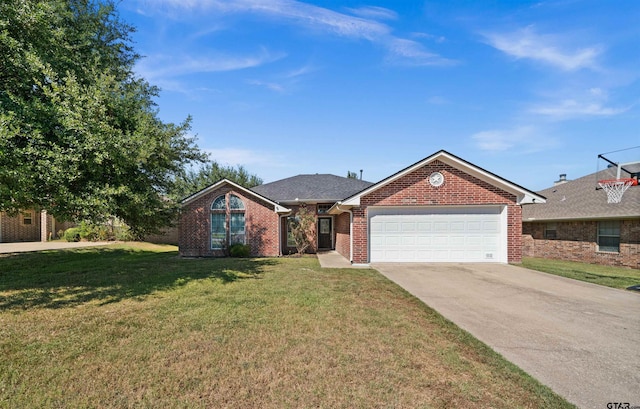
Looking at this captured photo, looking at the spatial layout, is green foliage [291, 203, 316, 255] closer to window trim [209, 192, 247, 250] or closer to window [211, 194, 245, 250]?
window trim [209, 192, 247, 250]

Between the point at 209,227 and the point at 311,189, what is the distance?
6690 millimetres

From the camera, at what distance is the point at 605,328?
514 cm

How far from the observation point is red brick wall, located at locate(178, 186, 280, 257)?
1521cm

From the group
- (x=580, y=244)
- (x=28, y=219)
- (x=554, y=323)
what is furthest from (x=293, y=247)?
(x=28, y=219)

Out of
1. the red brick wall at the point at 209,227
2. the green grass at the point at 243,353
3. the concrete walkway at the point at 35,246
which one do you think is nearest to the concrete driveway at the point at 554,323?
the green grass at the point at 243,353

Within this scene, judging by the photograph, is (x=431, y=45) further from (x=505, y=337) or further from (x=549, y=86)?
(x=505, y=337)

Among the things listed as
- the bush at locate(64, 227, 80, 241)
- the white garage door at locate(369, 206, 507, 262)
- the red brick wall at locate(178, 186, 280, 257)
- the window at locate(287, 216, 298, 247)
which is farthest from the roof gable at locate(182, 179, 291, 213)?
the bush at locate(64, 227, 80, 241)

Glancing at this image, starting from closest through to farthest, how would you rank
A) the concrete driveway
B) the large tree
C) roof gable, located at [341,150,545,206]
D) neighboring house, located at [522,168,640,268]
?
1. the concrete driveway
2. the large tree
3. roof gable, located at [341,150,545,206]
4. neighboring house, located at [522,168,640,268]

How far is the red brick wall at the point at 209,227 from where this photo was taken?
1521 centimetres

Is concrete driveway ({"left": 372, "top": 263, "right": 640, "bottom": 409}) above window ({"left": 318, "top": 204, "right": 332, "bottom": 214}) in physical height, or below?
below

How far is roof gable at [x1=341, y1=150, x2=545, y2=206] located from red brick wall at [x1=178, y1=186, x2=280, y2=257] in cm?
503

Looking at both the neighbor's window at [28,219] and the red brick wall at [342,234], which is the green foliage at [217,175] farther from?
the red brick wall at [342,234]

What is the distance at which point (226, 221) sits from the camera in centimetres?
1545

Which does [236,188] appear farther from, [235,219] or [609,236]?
[609,236]
